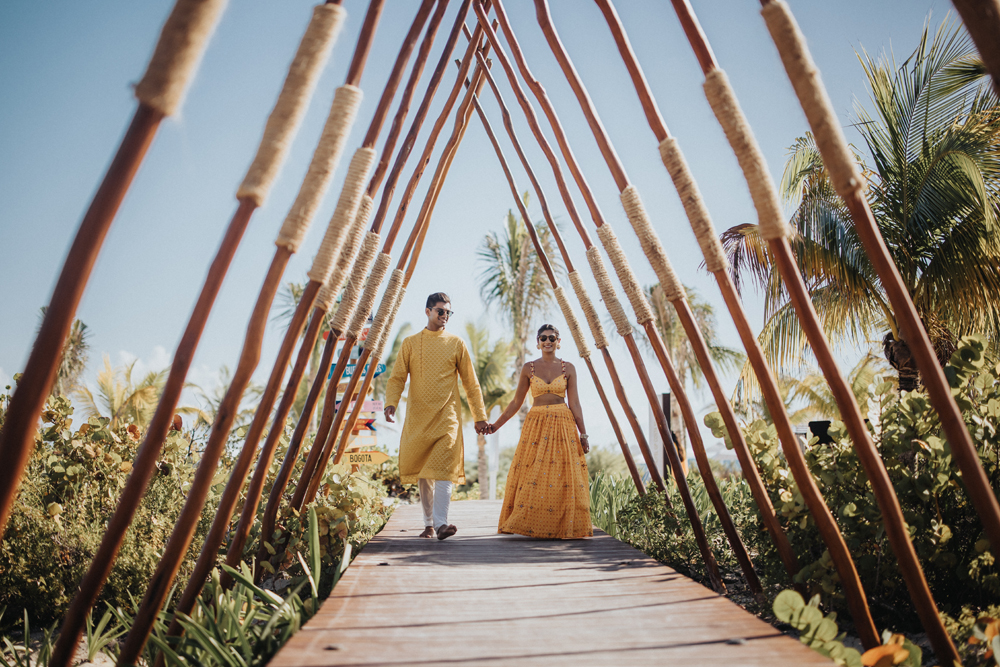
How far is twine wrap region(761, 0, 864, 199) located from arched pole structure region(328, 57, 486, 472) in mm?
3269

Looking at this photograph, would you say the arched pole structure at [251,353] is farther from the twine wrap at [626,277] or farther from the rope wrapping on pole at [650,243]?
the twine wrap at [626,277]

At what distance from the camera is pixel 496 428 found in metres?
4.87

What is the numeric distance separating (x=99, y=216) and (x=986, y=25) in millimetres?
2581

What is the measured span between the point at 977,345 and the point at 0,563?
5211 millimetres

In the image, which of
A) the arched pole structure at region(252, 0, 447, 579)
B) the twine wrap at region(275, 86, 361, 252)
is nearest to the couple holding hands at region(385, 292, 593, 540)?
the arched pole structure at region(252, 0, 447, 579)

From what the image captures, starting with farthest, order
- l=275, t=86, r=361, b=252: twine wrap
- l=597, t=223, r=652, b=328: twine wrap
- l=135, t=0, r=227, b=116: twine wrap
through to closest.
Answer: l=597, t=223, r=652, b=328: twine wrap → l=275, t=86, r=361, b=252: twine wrap → l=135, t=0, r=227, b=116: twine wrap

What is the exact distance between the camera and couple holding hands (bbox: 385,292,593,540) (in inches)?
173

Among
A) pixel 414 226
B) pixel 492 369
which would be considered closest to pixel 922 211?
pixel 414 226

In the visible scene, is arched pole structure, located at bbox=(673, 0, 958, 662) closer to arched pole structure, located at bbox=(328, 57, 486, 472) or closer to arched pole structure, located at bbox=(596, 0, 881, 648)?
arched pole structure, located at bbox=(596, 0, 881, 648)

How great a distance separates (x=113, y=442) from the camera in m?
4.30

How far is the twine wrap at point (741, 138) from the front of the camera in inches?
96.2

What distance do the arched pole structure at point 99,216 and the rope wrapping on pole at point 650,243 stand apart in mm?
2160

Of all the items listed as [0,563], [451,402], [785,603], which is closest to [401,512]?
[451,402]

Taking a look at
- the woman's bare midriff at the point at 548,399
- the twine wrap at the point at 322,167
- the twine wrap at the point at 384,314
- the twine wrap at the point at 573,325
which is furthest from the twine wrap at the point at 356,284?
the twine wrap at the point at 573,325
